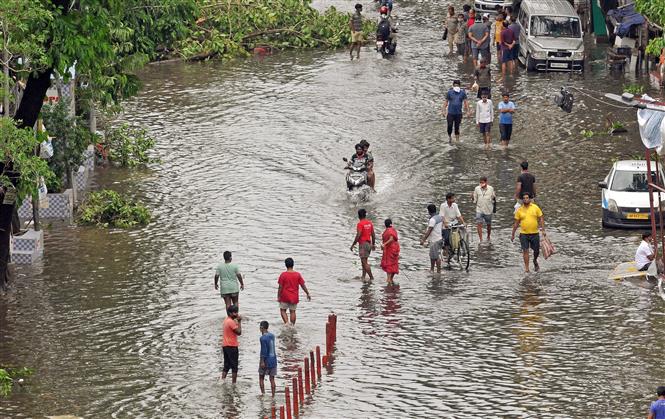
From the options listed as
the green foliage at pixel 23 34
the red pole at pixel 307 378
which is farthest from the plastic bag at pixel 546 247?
the green foliage at pixel 23 34

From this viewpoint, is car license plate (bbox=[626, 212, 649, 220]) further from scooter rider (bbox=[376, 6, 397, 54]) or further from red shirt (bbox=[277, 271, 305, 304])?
scooter rider (bbox=[376, 6, 397, 54])

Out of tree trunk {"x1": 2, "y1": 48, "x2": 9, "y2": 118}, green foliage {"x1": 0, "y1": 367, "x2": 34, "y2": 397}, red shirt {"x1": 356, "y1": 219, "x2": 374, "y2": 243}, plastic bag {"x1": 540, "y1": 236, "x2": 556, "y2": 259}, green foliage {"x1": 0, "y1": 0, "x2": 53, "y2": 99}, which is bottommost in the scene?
green foliage {"x1": 0, "y1": 367, "x2": 34, "y2": 397}

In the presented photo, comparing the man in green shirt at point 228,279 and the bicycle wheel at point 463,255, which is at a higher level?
the man in green shirt at point 228,279

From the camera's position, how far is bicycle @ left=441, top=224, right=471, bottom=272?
29.8 meters

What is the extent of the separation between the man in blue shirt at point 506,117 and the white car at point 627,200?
562 centimetres

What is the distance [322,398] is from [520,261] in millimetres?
8093

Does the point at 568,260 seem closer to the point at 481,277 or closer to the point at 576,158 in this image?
the point at 481,277

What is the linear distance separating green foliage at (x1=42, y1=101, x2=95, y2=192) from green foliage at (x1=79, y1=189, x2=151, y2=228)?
921 millimetres

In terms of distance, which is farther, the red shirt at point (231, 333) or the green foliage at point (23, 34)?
the green foliage at point (23, 34)

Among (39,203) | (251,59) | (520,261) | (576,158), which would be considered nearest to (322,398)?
(520,261)

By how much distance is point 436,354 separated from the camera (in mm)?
25219

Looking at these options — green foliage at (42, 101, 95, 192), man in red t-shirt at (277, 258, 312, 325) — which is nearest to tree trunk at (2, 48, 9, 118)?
man in red t-shirt at (277, 258, 312, 325)

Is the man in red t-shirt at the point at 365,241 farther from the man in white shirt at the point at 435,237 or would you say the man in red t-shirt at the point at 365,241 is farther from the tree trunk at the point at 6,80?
the tree trunk at the point at 6,80

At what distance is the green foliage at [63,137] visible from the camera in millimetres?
33375
